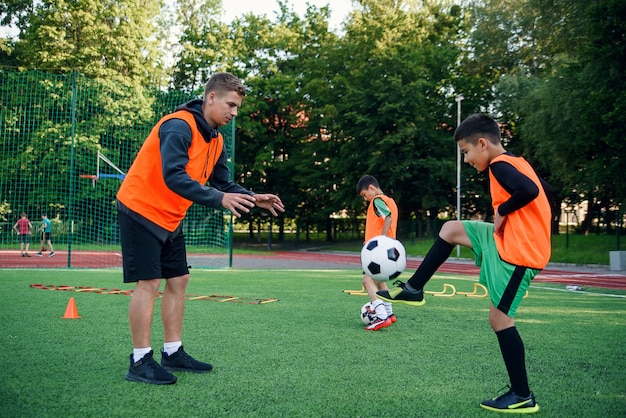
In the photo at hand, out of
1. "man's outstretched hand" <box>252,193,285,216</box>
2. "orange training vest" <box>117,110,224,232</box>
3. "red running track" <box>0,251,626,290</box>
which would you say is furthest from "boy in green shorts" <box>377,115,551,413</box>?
"red running track" <box>0,251,626,290</box>

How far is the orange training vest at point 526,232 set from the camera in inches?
130

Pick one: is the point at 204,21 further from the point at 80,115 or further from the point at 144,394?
the point at 144,394

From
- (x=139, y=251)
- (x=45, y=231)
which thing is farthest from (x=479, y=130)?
(x=45, y=231)

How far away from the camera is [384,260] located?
5020 millimetres

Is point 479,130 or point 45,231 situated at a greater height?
point 479,130

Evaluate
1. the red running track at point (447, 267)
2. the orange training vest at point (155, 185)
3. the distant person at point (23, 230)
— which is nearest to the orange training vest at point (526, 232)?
the orange training vest at point (155, 185)

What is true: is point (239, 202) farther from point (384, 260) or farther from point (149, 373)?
point (384, 260)

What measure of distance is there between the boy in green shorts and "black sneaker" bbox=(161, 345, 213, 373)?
6.31ft

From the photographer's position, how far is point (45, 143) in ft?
63.2

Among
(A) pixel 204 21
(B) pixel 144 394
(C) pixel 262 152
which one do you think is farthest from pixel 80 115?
(A) pixel 204 21

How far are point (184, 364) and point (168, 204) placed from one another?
115 cm

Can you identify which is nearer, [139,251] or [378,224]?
[139,251]

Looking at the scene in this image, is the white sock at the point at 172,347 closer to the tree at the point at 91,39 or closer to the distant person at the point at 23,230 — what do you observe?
the distant person at the point at 23,230

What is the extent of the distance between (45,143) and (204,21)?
23.7m
